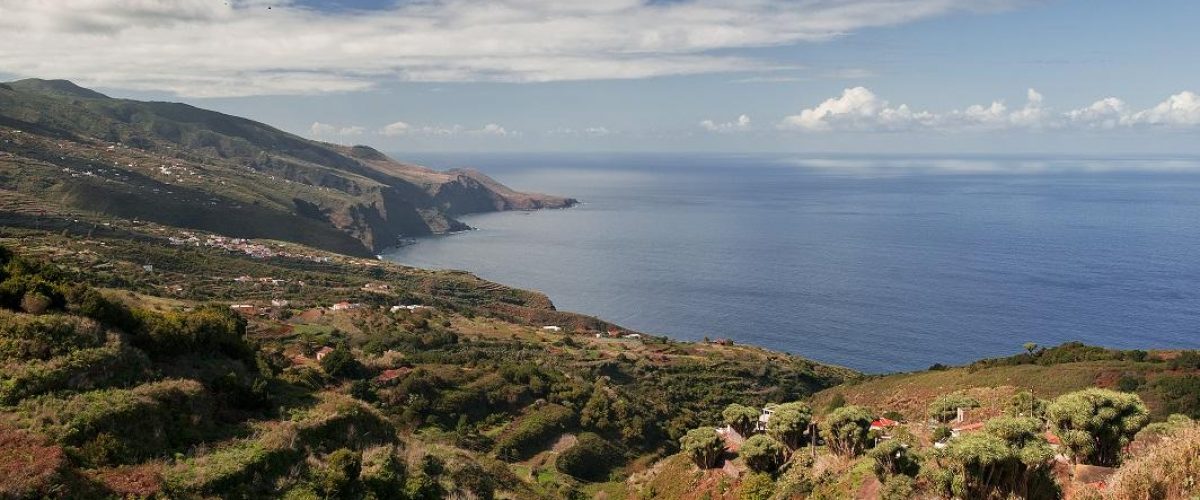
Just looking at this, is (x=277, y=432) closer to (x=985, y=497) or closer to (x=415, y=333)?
(x=985, y=497)

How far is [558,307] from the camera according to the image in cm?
13388

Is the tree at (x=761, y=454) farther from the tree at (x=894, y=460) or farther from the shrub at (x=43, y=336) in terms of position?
the shrub at (x=43, y=336)

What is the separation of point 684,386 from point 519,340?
1928cm

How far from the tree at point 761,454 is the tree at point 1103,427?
30.5 feet

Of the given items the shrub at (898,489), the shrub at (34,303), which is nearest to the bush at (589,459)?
the shrub at (898,489)

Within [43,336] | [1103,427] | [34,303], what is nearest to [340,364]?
[34,303]

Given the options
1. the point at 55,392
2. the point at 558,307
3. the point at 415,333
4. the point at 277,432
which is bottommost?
the point at 558,307

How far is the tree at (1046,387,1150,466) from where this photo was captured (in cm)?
2075

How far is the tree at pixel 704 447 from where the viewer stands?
1167 inches

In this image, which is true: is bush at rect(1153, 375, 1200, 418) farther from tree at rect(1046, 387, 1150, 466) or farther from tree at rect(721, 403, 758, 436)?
tree at rect(721, 403, 758, 436)

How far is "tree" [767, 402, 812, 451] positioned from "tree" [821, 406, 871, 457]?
6.43ft

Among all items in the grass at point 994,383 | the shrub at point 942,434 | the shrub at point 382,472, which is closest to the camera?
the shrub at point 382,472

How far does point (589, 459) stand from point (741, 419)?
14.1 m

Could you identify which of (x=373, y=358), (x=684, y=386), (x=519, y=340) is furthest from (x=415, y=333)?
(x=684, y=386)
